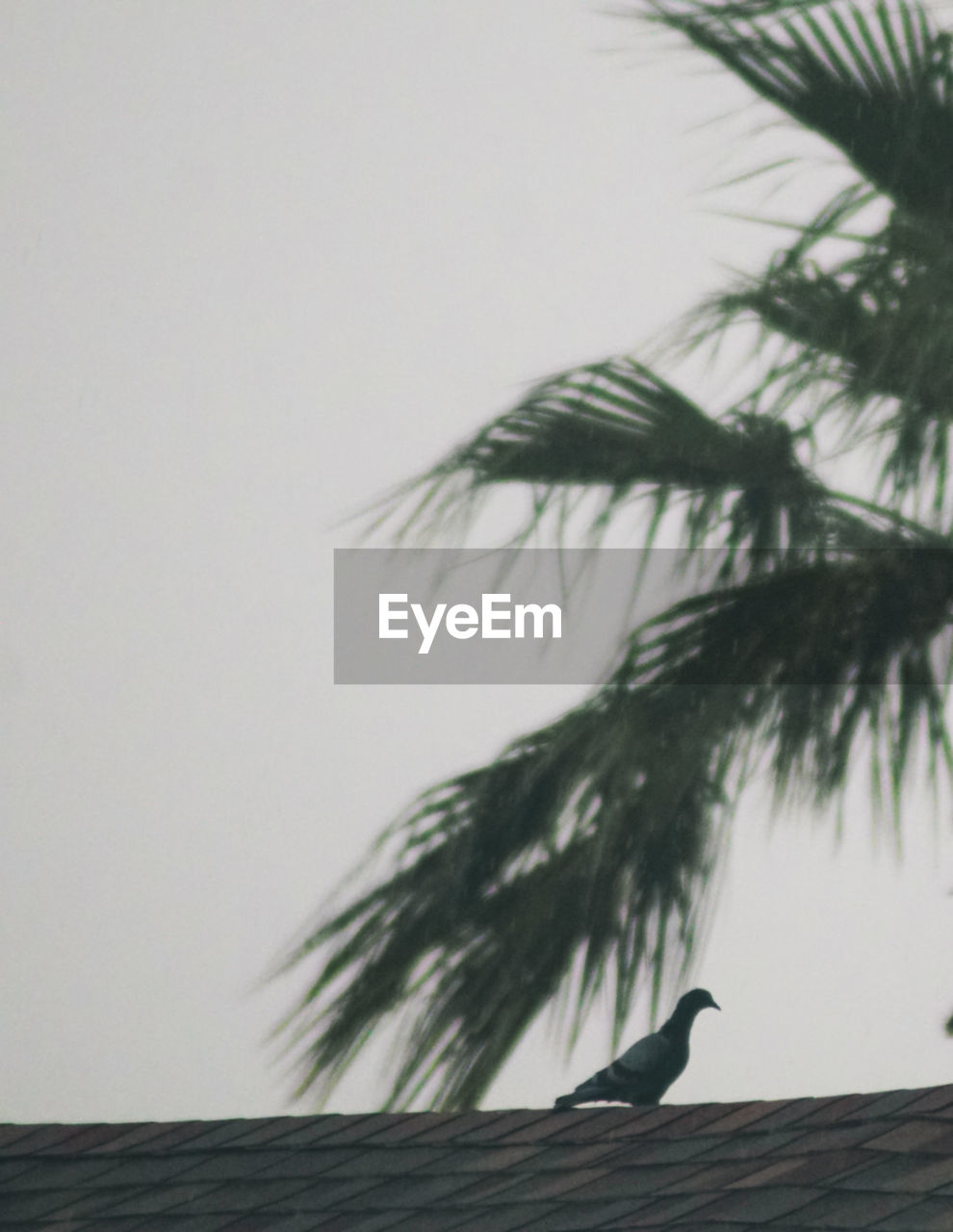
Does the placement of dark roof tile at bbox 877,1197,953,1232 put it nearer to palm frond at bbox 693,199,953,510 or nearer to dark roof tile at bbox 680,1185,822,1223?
dark roof tile at bbox 680,1185,822,1223

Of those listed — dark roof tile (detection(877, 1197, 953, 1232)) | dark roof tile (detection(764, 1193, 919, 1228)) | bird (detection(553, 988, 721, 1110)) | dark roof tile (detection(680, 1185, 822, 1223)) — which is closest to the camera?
dark roof tile (detection(877, 1197, 953, 1232))

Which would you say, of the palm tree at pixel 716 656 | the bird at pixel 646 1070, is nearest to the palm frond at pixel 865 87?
the palm tree at pixel 716 656

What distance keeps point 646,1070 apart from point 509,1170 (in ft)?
2.26

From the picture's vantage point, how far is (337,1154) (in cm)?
488

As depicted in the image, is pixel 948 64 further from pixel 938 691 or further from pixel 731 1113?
pixel 731 1113

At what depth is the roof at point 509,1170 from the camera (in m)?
3.96

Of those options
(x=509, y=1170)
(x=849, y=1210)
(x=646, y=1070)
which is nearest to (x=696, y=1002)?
(x=646, y=1070)

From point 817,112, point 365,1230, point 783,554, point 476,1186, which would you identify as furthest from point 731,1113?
point 817,112

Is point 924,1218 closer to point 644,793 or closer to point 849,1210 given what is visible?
point 849,1210

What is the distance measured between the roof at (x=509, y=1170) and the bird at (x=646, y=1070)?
7.7 inches

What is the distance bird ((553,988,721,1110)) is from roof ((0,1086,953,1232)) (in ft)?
0.64

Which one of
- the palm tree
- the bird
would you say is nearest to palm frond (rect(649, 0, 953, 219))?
the palm tree

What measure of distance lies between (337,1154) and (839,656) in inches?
72.8

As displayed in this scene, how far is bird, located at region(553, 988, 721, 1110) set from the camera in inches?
196
